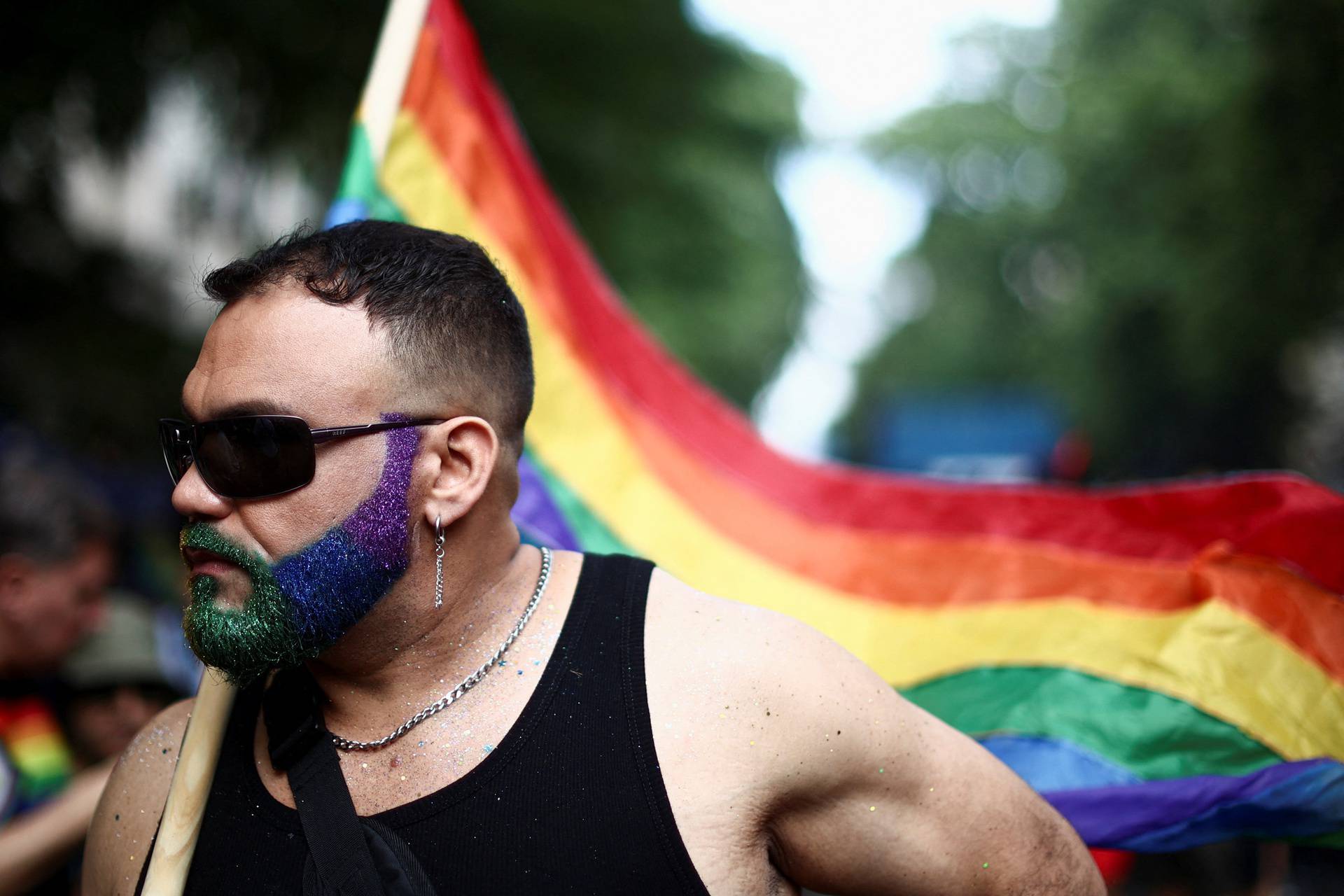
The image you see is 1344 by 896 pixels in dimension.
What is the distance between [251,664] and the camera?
6.00 ft

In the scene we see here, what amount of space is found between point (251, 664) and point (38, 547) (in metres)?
1.86

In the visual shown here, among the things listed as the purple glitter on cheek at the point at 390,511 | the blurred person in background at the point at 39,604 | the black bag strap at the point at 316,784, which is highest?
the purple glitter on cheek at the point at 390,511

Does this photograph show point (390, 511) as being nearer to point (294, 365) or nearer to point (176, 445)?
point (294, 365)

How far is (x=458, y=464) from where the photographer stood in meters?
1.96

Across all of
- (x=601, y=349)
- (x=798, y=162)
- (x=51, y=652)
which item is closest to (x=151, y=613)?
(x=51, y=652)

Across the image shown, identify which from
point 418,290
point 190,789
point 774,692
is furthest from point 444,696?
point 418,290

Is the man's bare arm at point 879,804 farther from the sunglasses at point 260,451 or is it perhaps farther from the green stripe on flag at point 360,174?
the green stripe on flag at point 360,174

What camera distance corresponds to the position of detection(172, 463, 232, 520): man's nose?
1871mm

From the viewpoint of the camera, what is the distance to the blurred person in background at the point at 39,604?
9.84 feet

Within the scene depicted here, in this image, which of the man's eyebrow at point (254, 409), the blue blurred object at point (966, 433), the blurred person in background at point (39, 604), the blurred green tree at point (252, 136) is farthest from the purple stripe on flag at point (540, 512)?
the blue blurred object at point (966, 433)

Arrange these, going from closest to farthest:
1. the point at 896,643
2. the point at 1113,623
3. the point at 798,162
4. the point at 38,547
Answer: the point at 1113,623 < the point at 896,643 < the point at 38,547 < the point at 798,162

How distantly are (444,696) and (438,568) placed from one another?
9.0 inches

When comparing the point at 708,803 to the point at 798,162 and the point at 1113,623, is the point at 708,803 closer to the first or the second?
the point at 1113,623

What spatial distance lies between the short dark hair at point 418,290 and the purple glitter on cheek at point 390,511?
120mm
